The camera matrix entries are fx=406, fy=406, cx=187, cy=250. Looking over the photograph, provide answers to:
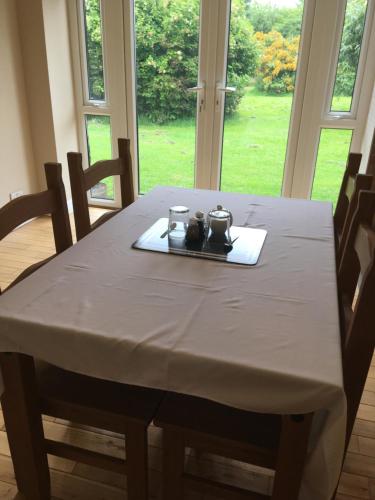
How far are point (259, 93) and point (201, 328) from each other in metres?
2.64

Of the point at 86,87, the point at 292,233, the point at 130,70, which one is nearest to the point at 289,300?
the point at 292,233

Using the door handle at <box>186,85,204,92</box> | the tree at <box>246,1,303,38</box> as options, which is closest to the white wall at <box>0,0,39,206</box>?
the door handle at <box>186,85,204,92</box>

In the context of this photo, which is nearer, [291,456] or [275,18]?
[291,456]

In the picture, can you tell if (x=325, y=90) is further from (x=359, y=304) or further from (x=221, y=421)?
(x=221, y=421)

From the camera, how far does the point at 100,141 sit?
12.1 feet

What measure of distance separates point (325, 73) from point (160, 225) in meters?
2.10

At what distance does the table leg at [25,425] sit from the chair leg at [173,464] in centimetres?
37

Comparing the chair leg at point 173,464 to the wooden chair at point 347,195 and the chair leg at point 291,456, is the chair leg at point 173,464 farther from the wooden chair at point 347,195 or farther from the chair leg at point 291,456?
the wooden chair at point 347,195

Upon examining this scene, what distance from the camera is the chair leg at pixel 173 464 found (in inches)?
41.4

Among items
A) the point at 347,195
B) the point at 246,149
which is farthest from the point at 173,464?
the point at 246,149

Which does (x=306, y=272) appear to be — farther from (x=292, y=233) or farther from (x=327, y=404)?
(x=327, y=404)

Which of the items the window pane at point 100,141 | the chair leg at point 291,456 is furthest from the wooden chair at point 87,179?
the window pane at point 100,141

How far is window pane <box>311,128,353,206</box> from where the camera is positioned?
3.09m

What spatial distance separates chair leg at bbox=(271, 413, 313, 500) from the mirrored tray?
49 centimetres
